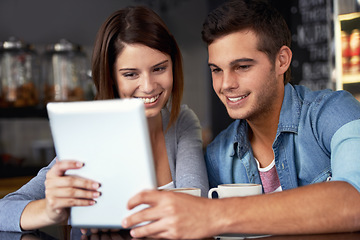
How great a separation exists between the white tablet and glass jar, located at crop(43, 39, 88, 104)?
1.98 meters

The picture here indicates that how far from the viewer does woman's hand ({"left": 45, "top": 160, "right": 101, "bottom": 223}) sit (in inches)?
42.4

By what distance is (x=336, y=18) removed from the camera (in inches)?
107

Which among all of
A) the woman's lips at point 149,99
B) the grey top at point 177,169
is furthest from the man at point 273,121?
the woman's lips at point 149,99

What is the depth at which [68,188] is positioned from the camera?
43.7 inches

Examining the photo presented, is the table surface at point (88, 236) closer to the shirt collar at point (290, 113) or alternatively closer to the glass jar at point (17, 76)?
the shirt collar at point (290, 113)

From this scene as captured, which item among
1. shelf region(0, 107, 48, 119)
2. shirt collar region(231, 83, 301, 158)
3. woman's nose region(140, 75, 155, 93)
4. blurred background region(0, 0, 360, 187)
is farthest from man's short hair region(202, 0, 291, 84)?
shelf region(0, 107, 48, 119)

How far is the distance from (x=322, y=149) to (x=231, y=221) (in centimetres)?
65

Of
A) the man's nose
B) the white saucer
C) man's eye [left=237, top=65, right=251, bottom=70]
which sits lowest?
the white saucer

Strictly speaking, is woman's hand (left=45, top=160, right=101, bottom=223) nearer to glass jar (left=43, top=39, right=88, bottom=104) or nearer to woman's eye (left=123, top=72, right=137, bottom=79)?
woman's eye (left=123, top=72, right=137, bottom=79)

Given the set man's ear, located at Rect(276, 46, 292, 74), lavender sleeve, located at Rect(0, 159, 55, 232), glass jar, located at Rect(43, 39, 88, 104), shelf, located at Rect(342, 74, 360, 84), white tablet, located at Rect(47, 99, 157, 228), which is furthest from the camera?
glass jar, located at Rect(43, 39, 88, 104)

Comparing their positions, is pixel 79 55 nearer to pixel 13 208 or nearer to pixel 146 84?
pixel 146 84

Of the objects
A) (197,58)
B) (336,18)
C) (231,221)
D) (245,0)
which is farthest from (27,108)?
(197,58)

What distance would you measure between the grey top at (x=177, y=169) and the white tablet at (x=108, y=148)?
359 mm

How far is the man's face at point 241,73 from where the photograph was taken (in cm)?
159
